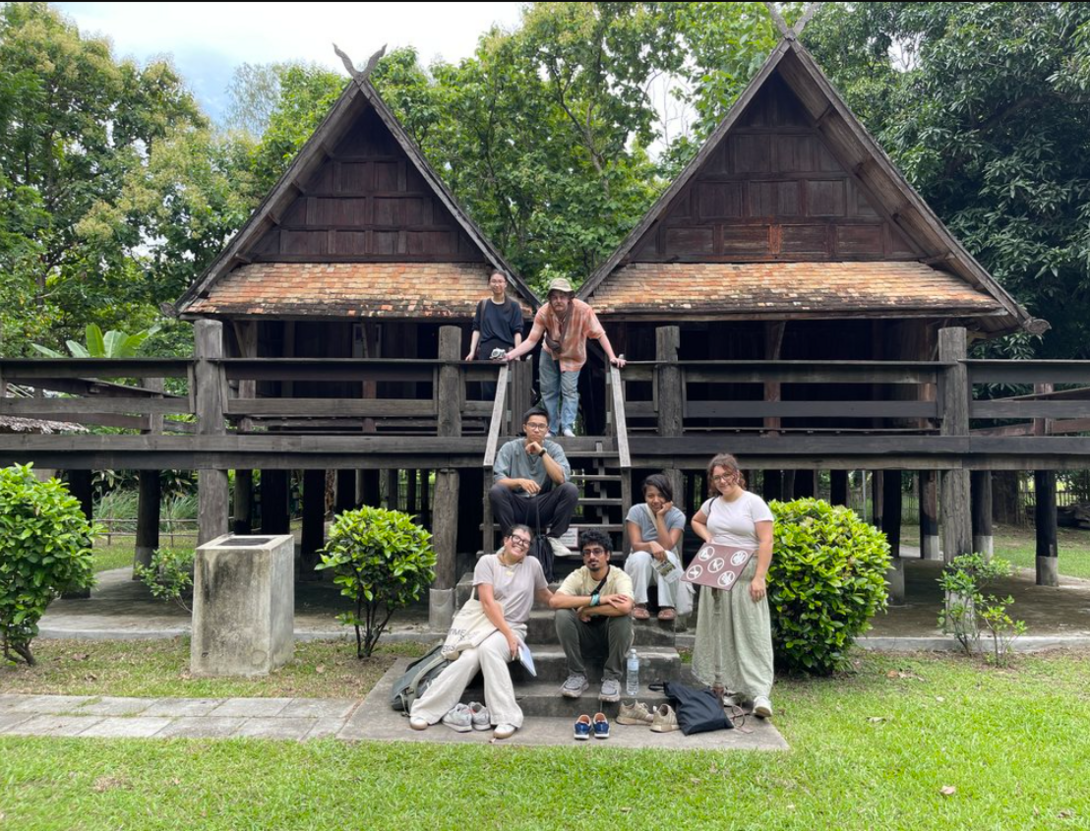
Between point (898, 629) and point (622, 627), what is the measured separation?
A: 4.24 metres

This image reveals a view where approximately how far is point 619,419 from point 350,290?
512 cm

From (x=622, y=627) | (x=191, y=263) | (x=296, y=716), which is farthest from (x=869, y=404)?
(x=191, y=263)

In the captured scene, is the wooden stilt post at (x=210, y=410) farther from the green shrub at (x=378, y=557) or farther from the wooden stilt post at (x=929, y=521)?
the wooden stilt post at (x=929, y=521)

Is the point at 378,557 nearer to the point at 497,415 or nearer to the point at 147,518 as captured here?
the point at 497,415

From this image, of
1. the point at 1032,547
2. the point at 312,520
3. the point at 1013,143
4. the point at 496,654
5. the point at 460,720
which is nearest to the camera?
the point at 460,720

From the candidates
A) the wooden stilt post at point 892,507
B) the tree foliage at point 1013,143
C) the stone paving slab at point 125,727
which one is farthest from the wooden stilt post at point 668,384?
the tree foliage at point 1013,143

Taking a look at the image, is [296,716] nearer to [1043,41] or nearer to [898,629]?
[898,629]

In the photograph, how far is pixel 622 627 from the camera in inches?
206

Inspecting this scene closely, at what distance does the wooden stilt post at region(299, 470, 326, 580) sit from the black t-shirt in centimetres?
535

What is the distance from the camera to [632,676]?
5324mm

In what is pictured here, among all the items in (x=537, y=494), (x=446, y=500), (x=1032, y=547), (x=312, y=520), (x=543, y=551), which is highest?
(x=537, y=494)

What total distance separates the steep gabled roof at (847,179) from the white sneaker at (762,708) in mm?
5844

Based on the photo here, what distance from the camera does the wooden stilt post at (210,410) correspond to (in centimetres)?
782

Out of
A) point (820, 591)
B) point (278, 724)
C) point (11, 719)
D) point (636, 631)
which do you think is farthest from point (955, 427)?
point (11, 719)
